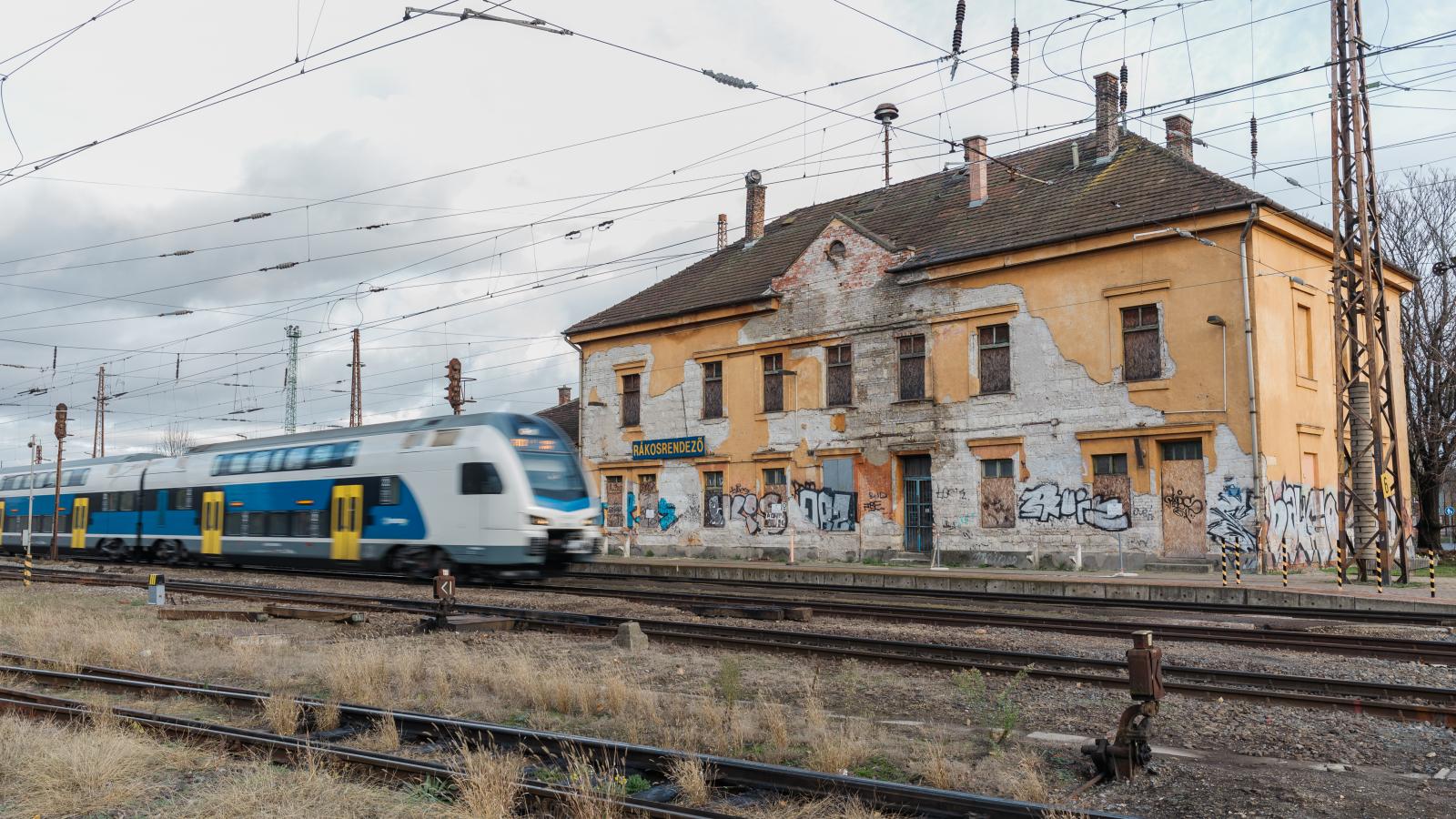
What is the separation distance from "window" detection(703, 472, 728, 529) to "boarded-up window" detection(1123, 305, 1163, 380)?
12.4m

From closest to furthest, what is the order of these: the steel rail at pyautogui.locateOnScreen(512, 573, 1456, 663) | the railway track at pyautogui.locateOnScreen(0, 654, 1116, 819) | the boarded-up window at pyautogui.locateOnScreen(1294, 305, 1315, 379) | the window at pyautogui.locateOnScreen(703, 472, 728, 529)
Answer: the railway track at pyautogui.locateOnScreen(0, 654, 1116, 819) → the steel rail at pyautogui.locateOnScreen(512, 573, 1456, 663) → the boarded-up window at pyautogui.locateOnScreen(1294, 305, 1315, 379) → the window at pyautogui.locateOnScreen(703, 472, 728, 529)

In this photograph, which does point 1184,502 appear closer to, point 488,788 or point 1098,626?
point 1098,626

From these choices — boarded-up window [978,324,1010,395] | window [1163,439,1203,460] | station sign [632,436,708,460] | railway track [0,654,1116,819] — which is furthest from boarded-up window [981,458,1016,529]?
railway track [0,654,1116,819]

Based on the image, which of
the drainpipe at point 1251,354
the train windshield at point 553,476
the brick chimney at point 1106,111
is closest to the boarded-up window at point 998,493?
the drainpipe at point 1251,354

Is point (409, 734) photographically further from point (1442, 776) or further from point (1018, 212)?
point (1018, 212)

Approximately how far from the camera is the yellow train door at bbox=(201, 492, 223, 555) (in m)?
26.3

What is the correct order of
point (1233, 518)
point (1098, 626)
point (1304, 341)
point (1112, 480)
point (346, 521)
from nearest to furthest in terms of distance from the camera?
point (1098, 626) < point (346, 521) < point (1233, 518) < point (1112, 480) < point (1304, 341)

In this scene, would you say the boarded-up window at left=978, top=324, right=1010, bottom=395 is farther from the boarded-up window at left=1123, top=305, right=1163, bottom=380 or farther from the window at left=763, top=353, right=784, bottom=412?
the window at left=763, top=353, right=784, bottom=412

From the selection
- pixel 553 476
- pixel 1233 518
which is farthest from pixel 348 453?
pixel 1233 518

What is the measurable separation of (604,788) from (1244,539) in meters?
20.0

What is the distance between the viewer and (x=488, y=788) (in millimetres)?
6191

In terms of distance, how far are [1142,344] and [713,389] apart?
13.1 metres

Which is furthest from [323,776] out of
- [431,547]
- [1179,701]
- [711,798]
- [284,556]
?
[284,556]

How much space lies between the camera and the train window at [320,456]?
23.1m
